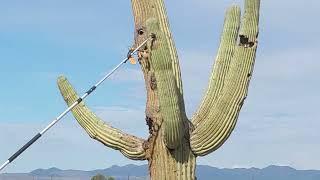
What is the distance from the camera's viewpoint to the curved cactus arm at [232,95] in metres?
6.96

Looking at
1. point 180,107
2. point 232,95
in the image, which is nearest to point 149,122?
point 180,107

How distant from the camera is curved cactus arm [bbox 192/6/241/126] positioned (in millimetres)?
7168

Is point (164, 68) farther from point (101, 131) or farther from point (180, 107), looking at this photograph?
point (101, 131)

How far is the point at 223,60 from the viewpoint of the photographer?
288 inches

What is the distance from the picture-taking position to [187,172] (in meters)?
6.90

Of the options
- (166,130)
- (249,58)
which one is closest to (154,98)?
(166,130)

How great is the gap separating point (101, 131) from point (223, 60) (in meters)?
1.45

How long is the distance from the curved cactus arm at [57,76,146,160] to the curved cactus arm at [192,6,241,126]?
662mm

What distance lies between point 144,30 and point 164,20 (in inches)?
9.0

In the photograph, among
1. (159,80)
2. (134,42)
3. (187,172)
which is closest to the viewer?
(159,80)

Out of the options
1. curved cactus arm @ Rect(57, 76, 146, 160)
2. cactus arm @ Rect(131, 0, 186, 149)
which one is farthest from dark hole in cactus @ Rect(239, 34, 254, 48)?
curved cactus arm @ Rect(57, 76, 146, 160)

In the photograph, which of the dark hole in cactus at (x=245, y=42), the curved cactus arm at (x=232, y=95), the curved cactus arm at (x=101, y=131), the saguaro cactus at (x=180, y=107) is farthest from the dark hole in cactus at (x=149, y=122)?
the dark hole in cactus at (x=245, y=42)

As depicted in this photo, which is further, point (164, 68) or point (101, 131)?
point (101, 131)

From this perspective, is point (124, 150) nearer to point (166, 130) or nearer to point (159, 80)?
point (166, 130)
